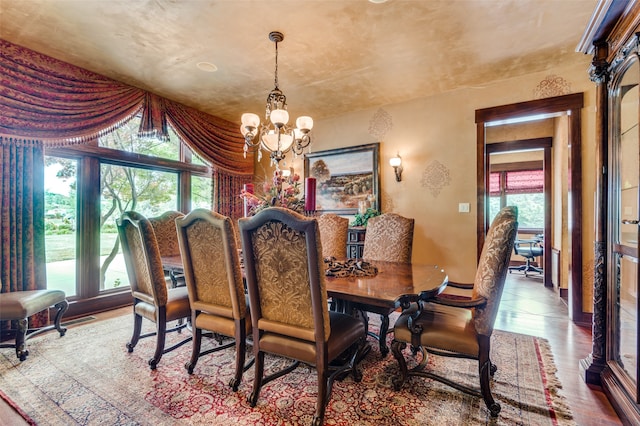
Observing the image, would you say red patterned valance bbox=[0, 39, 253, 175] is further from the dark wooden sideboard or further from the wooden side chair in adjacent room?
the wooden side chair in adjacent room

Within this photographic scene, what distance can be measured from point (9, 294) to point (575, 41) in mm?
5298

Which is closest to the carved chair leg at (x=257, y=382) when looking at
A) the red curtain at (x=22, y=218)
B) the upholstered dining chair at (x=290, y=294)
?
the upholstered dining chair at (x=290, y=294)

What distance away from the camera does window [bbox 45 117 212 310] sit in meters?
3.20

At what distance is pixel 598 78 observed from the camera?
187cm

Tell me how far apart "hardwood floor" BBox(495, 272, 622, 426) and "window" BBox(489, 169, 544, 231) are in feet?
6.34

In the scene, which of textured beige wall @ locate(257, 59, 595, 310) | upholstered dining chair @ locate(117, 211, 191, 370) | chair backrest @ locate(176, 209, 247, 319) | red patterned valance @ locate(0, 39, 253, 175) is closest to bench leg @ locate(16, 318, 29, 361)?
upholstered dining chair @ locate(117, 211, 191, 370)

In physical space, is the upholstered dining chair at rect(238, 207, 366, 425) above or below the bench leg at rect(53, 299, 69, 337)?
above

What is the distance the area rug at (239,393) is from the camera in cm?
158

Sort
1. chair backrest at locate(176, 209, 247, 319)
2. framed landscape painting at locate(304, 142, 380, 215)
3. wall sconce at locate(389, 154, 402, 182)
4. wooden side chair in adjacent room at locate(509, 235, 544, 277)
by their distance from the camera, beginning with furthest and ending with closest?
wooden side chair in adjacent room at locate(509, 235, 544, 277) < framed landscape painting at locate(304, 142, 380, 215) < wall sconce at locate(389, 154, 402, 182) < chair backrest at locate(176, 209, 247, 319)

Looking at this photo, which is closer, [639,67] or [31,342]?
[639,67]

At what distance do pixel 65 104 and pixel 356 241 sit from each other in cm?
345

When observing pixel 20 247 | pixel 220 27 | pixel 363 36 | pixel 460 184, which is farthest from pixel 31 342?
pixel 460 184

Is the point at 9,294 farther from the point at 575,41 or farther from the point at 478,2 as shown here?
the point at 575,41

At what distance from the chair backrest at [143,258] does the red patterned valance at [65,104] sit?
1533 millimetres
